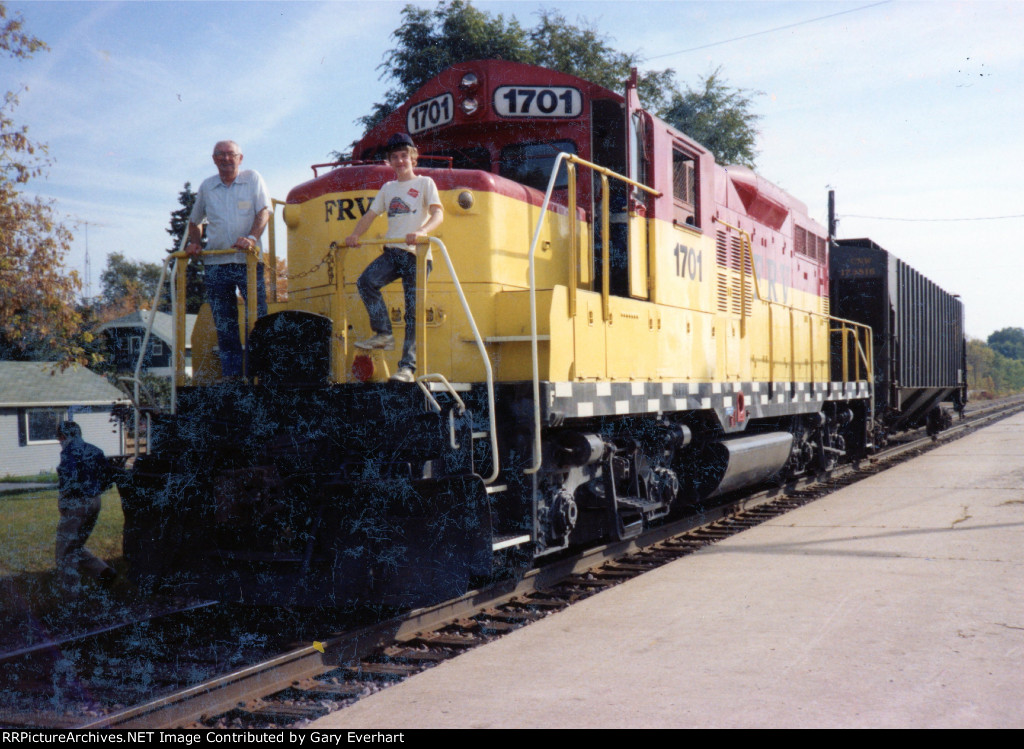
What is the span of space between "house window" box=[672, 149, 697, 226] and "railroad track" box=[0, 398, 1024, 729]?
8.99 feet

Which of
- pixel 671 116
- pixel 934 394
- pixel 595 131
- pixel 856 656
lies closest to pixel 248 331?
pixel 595 131

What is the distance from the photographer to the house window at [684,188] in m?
7.02

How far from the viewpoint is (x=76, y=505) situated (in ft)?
20.1

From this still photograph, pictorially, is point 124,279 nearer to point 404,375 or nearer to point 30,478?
point 30,478

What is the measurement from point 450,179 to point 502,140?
1.04 meters

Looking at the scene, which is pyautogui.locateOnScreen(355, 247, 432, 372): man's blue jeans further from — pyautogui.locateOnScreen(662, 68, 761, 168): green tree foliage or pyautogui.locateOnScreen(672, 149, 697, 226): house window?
pyautogui.locateOnScreen(662, 68, 761, 168): green tree foliage

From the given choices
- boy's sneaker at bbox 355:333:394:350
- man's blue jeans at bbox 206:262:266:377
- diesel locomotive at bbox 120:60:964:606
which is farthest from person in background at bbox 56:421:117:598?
boy's sneaker at bbox 355:333:394:350

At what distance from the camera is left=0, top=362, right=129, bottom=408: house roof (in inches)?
912

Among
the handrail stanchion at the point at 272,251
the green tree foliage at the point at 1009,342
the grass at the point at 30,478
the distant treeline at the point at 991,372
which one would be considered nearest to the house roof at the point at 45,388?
the grass at the point at 30,478

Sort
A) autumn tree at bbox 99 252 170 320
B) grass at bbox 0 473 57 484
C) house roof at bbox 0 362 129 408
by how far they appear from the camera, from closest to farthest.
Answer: grass at bbox 0 473 57 484, house roof at bbox 0 362 129 408, autumn tree at bbox 99 252 170 320

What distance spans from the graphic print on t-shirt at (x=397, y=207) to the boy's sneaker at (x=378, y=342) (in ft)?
2.28

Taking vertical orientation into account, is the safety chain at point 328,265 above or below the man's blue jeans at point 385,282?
above

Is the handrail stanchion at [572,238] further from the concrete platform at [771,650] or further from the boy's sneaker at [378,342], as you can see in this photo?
the concrete platform at [771,650]

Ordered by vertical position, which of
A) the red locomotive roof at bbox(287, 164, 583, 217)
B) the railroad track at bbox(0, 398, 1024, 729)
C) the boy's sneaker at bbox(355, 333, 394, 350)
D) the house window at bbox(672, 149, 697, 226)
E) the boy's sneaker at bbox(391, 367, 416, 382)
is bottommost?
the railroad track at bbox(0, 398, 1024, 729)
